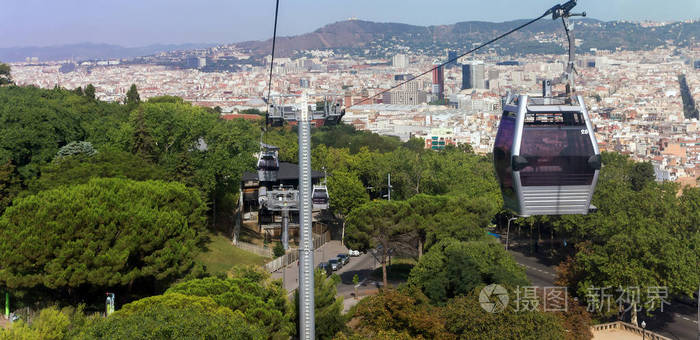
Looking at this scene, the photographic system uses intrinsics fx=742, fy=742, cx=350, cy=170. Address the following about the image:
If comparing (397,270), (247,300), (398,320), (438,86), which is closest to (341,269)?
(397,270)

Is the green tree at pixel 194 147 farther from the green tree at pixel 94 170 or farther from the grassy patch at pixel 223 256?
the grassy patch at pixel 223 256

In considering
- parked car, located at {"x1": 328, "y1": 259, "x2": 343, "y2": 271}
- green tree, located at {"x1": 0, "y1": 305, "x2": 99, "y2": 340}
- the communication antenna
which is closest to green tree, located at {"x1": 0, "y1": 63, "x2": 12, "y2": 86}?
parked car, located at {"x1": 328, "y1": 259, "x2": 343, "y2": 271}

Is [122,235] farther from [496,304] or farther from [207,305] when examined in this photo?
[496,304]

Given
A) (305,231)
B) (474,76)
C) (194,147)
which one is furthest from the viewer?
(474,76)

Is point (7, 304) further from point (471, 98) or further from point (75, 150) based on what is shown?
point (471, 98)

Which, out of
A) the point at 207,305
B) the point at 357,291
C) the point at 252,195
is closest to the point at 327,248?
the point at 252,195

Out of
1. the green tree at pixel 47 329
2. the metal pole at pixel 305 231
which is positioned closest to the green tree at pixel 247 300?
the green tree at pixel 47 329
